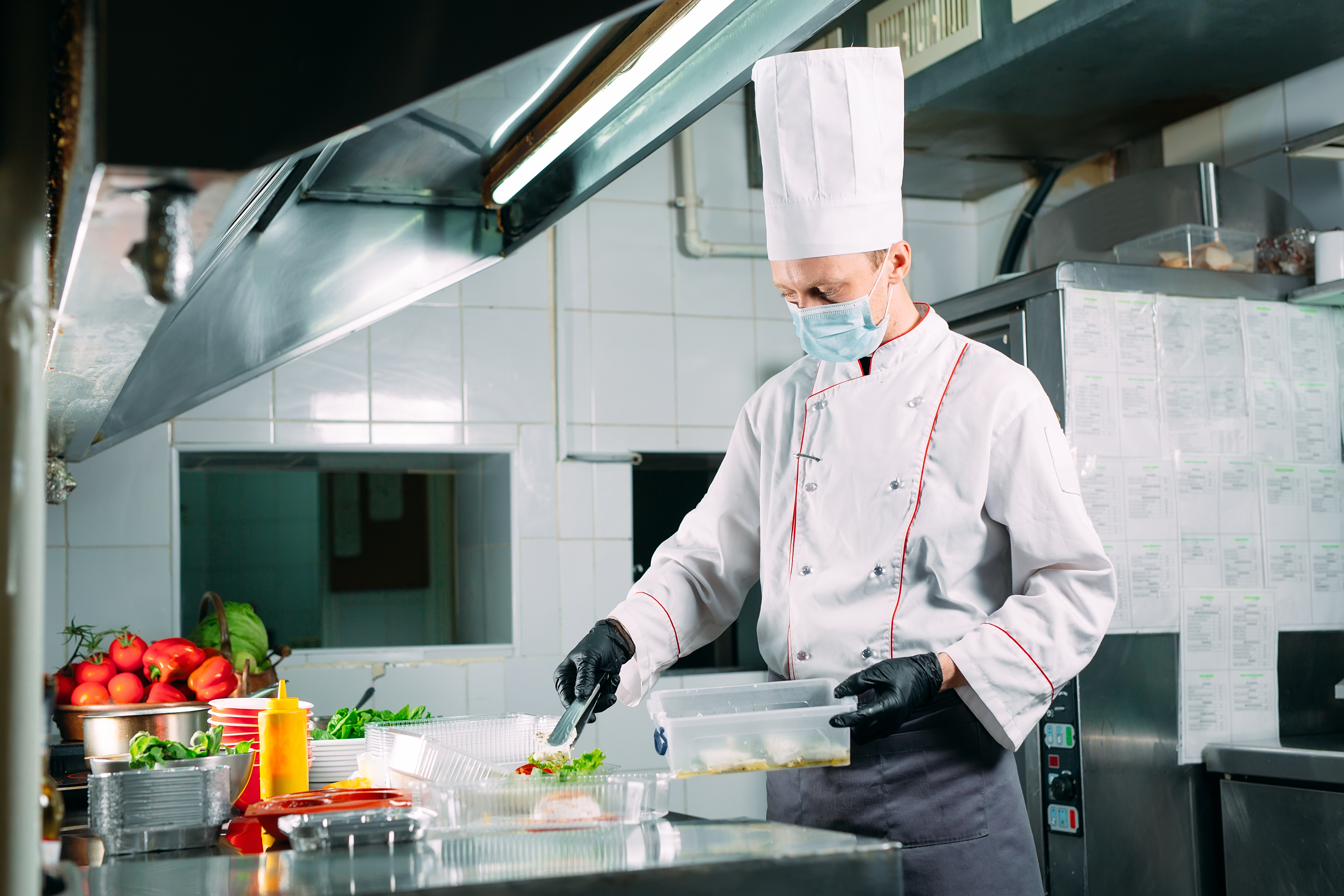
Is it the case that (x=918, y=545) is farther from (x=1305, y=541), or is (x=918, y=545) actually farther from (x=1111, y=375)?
(x=1305, y=541)

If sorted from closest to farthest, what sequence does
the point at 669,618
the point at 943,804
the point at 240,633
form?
the point at 943,804 → the point at 669,618 → the point at 240,633

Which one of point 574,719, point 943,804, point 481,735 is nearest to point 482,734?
point 481,735

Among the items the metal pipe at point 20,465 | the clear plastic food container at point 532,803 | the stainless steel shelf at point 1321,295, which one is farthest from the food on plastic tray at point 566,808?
the stainless steel shelf at point 1321,295

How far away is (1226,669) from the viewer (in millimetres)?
2664

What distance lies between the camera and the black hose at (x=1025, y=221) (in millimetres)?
3766

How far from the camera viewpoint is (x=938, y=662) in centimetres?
154

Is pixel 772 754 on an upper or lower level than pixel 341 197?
lower

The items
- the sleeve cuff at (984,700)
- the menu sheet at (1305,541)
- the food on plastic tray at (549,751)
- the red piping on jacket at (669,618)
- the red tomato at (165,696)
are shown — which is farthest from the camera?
the menu sheet at (1305,541)

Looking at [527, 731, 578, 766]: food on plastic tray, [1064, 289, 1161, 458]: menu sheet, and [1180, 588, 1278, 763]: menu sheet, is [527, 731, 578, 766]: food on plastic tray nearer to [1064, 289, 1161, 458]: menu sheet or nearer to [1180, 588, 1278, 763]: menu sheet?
[1064, 289, 1161, 458]: menu sheet

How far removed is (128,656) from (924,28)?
242cm

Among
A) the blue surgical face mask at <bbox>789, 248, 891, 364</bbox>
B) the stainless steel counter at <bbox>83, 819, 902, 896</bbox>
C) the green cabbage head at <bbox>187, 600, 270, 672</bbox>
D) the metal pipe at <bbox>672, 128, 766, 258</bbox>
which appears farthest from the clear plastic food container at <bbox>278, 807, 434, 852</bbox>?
the metal pipe at <bbox>672, 128, 766, 258</bbox>

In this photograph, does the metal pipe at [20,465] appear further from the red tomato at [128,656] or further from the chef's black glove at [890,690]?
the red tomato at [128,656]

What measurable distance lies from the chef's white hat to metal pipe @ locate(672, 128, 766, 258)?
2072mm

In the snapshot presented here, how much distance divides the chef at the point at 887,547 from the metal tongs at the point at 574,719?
0.11ft
